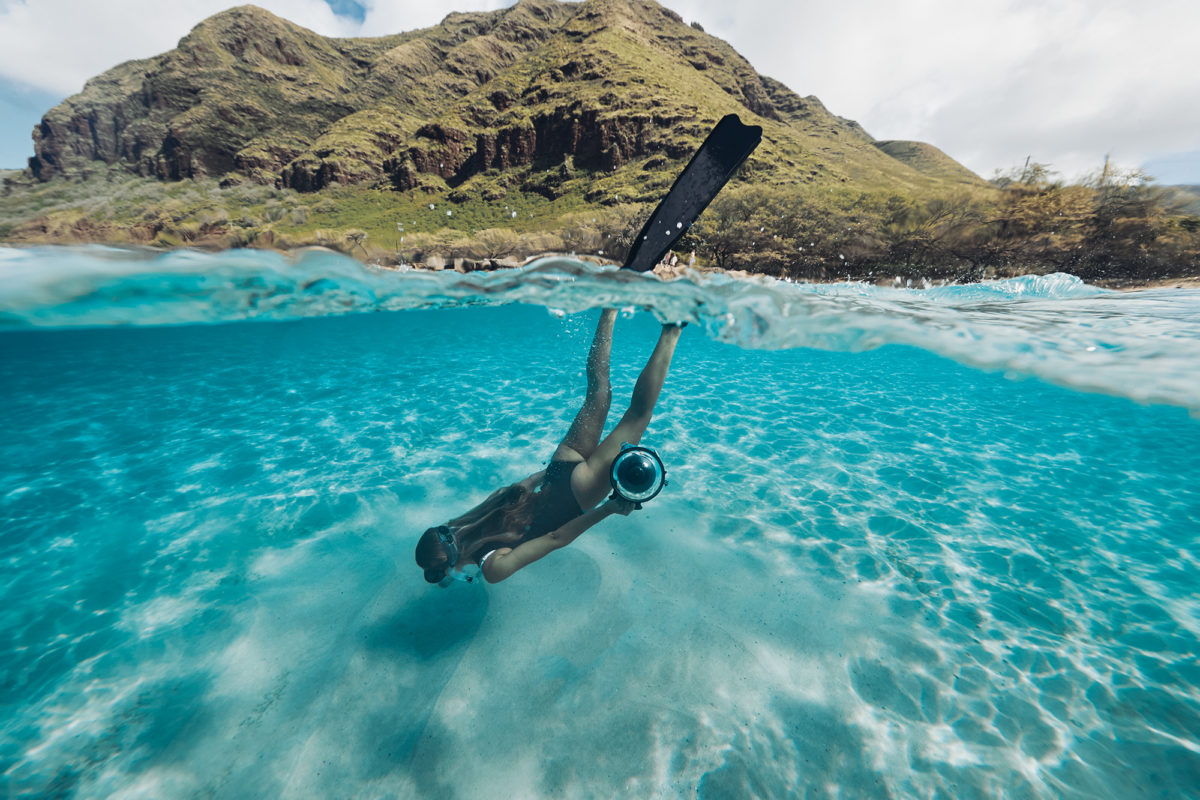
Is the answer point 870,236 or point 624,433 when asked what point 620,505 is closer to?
point 624,433

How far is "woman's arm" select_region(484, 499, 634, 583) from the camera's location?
443 cm

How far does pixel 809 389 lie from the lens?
14.3 metres

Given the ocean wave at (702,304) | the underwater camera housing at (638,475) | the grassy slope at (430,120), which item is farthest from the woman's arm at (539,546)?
the grassy slope at (430,120)

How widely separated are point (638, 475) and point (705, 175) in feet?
13.7

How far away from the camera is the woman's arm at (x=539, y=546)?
443cm

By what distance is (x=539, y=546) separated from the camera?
4625 mm

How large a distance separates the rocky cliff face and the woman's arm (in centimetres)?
5374

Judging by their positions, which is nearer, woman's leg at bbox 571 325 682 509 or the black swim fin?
woman's leg at bbox 571 325 682 509

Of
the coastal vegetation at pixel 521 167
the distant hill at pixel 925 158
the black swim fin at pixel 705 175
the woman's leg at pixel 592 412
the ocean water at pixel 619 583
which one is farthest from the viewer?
the distant hill at pixel 925 158

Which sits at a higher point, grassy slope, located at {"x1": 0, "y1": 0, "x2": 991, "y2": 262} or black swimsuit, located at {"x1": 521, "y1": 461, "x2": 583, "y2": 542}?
grassy slope, located at {"x1": 0, "y1": 0, "x2": 991, "y2": 262}

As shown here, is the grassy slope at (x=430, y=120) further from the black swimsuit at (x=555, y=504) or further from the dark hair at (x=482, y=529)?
the dark hair at (x=482, y=529)

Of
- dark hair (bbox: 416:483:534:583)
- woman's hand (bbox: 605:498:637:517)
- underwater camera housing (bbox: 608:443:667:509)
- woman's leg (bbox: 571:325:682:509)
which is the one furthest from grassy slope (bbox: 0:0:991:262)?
dark hair (bbox: 416:483:534:583)

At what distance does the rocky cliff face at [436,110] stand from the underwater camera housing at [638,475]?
53.5 m

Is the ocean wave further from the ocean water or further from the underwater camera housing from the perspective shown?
the underwater camera housing
